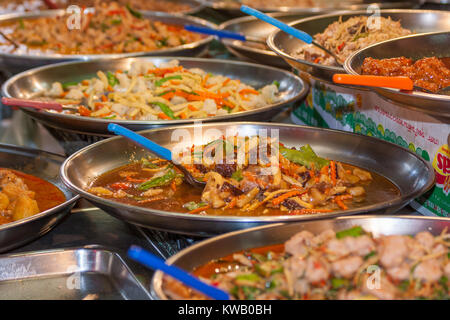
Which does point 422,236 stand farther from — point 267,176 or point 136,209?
point 136,209

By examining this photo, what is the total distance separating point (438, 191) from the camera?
7.09 feet

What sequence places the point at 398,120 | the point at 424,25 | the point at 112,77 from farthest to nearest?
the point at 112,77
the point at 424,25
the point at 398,120

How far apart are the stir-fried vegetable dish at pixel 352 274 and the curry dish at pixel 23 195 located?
1.03 meters

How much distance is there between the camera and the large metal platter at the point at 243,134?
1700mm

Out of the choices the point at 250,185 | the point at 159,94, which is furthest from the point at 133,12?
the point at 250,185

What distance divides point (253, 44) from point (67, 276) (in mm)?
2549

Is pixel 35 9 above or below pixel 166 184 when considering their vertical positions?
above

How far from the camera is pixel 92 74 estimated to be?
12.1 ft

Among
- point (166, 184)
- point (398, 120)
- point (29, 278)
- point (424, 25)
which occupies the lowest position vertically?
point (29, 278)

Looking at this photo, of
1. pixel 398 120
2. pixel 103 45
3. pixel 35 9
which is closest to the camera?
pixel 398 120

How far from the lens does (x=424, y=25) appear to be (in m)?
3.06

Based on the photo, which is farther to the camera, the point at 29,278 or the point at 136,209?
the point at 29,278

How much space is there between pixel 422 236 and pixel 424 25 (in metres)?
1.88

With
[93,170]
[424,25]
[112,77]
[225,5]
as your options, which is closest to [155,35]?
[225,5]
